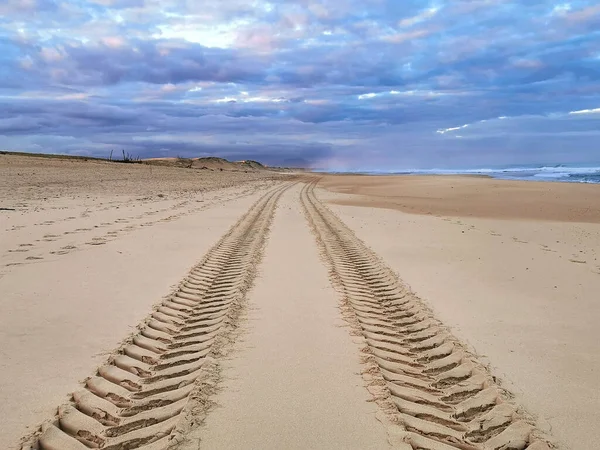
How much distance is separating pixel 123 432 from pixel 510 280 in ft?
18.3

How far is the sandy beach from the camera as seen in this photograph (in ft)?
9.12

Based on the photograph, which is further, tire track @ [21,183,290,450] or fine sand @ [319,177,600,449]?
fine sand @ [319,177,600,449]

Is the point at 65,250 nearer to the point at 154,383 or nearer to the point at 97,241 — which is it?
the point at 97,241

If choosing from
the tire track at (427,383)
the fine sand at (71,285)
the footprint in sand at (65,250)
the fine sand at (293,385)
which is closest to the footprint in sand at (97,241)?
the fine sand at (71,285)

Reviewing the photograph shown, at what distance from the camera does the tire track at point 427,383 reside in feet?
9.04

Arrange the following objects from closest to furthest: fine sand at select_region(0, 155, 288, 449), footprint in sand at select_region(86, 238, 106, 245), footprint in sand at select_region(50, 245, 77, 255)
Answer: fine sand at select_region(0, 155, 288, 449)
footprint in sand at select_region(50, 245, 77, 255)
footprint in sand at select_region(86, 238, 106, 245)

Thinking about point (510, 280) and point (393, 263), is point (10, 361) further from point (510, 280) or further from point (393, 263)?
point (510, 280)

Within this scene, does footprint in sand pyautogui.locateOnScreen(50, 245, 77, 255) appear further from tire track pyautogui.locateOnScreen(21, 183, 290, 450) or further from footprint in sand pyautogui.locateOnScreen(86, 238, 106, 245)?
tire track pyautogui.locateOnScreen(21, 183, 290, 450)

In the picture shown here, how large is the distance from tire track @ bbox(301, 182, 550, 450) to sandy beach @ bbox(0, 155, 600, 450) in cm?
2

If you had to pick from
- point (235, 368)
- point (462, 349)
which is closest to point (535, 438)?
point (462, 349)

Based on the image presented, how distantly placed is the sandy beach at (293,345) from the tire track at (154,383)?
1 cm

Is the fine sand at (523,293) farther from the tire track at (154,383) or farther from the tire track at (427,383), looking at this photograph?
the tire track at (154,383)

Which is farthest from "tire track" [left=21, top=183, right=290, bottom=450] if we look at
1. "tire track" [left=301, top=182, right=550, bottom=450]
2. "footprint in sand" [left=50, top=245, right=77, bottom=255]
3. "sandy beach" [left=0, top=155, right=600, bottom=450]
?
"footprint in sand" [left=50, top=245, right=77, bottom=255]

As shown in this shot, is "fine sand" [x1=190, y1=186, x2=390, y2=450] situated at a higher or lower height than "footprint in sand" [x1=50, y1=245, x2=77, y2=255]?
lower
